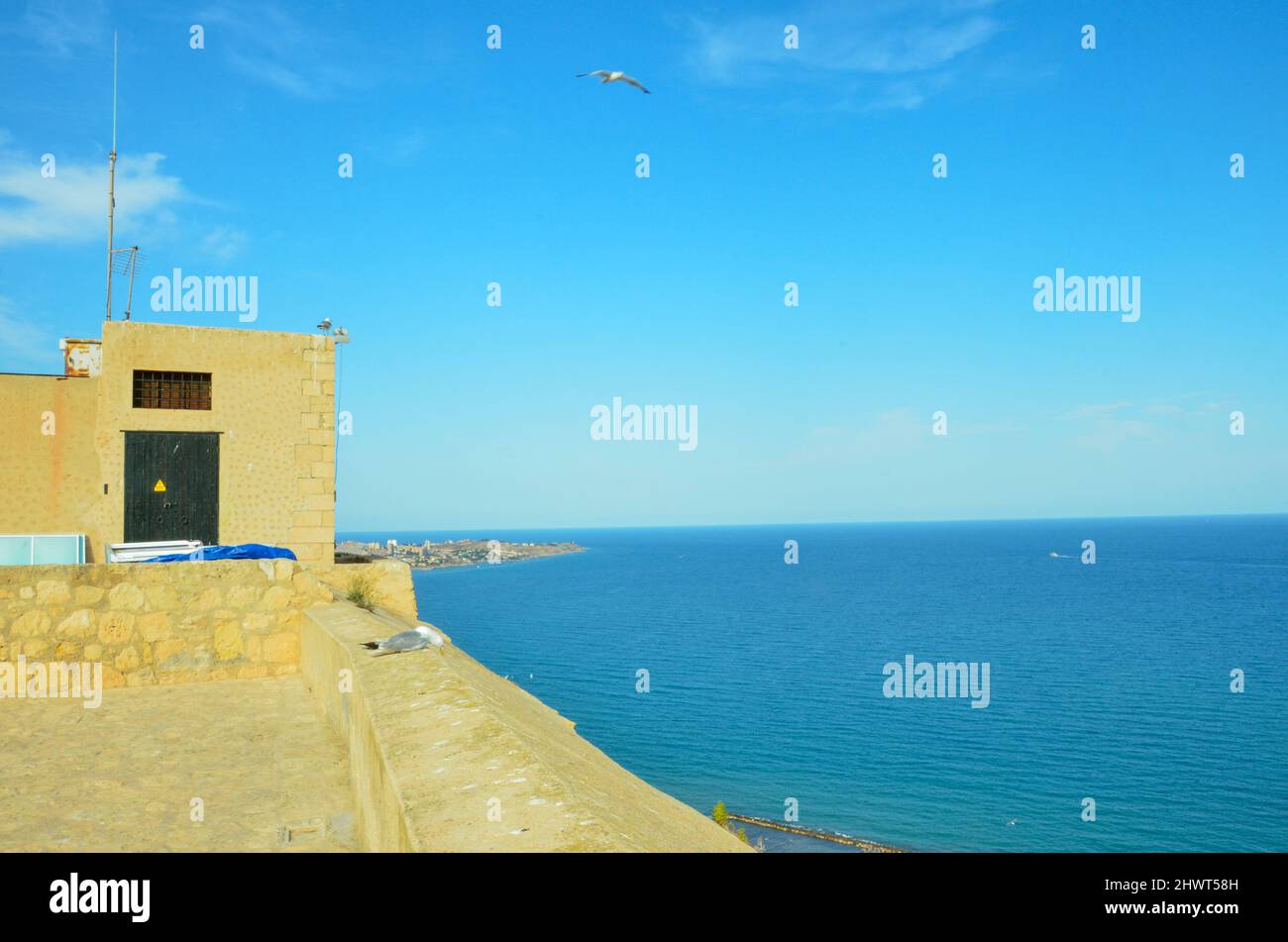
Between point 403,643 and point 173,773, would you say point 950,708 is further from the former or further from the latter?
point 173,773

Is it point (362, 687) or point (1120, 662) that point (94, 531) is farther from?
point (1120, 662)

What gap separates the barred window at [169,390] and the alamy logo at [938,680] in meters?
55.3

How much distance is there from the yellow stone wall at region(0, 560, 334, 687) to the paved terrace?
0.45 metres

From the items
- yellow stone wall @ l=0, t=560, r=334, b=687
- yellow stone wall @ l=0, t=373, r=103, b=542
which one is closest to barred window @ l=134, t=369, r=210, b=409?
yellow stone wall @ l=0, t=373, r=103, b=542

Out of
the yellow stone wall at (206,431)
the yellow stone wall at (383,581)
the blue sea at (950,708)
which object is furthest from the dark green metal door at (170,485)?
the blue sea at (950,708)

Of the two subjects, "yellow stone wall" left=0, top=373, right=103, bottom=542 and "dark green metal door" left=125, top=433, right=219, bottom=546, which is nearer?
"yellow stone wall" left=0, top=373, right=103, bottom=542

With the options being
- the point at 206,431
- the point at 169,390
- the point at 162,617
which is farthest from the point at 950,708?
the point at 162,617

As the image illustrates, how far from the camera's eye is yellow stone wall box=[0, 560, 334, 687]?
884cm

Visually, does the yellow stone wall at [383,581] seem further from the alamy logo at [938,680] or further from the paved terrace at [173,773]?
the alamy logo at [938,680]

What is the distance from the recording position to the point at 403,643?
22.5 feet
